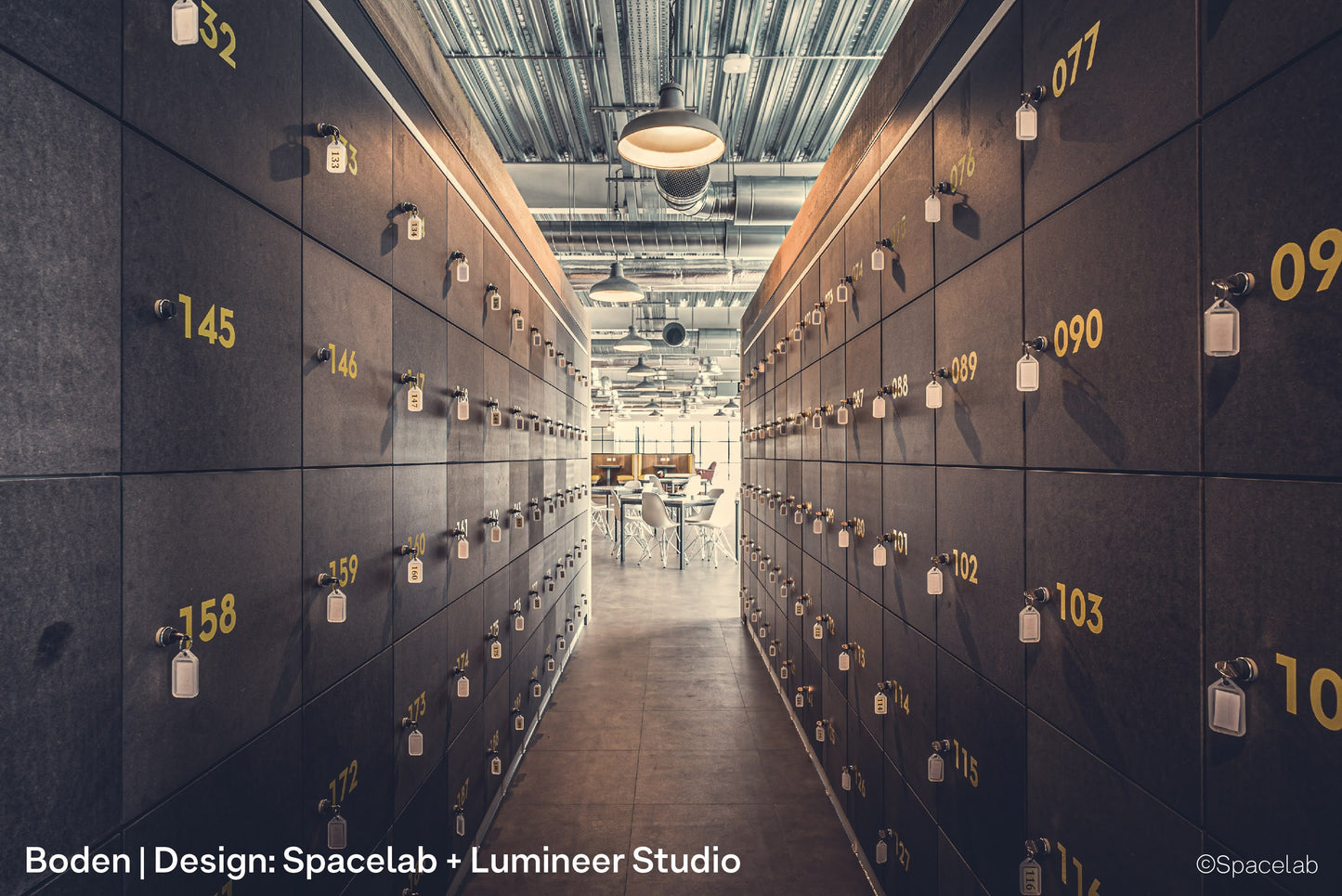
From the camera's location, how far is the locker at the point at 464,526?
2.11 metres

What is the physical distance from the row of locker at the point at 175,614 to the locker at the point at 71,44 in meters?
0.39

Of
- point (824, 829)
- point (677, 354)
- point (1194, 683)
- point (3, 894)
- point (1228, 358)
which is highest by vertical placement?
point (677, 354)

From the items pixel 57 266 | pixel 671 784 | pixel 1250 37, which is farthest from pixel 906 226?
pixel 671 784

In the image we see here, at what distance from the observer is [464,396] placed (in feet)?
6.98

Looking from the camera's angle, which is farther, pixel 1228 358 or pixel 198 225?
pixel 198 225

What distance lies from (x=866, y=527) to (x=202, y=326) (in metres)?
1.94

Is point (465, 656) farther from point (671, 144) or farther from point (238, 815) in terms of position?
point (671, 144)

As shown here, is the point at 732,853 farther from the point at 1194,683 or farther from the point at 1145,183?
the point at 1145,183

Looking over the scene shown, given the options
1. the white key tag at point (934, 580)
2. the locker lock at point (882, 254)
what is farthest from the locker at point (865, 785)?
the locker lock at point (882, 254)

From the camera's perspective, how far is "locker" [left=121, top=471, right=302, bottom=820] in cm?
88

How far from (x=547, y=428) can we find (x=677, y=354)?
6.58 m

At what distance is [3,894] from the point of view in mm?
701

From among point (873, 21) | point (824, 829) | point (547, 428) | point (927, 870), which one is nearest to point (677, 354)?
point (547, 428)

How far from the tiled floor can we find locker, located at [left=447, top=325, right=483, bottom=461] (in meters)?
1.47
